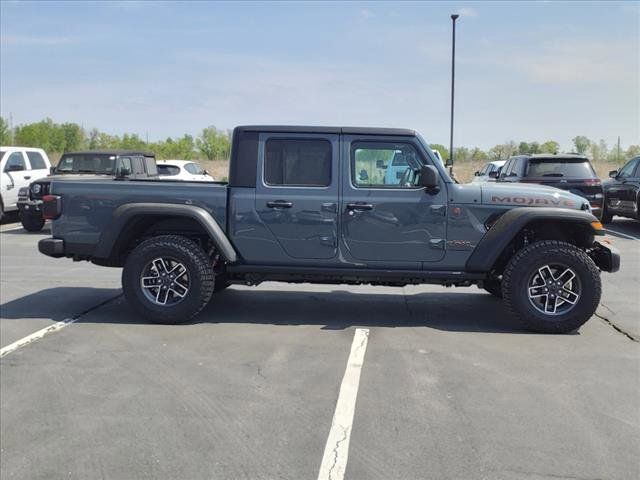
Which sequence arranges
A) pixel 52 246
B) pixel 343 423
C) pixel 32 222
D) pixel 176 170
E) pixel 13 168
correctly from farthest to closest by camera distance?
pixel 176 170 → pixel 13 168 → pixel 32 222 → pixel 52 246 → pixel 343 423

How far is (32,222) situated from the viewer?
1419 cm

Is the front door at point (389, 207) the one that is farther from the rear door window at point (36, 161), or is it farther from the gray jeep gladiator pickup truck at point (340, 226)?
the rear door window at point (36, 161)

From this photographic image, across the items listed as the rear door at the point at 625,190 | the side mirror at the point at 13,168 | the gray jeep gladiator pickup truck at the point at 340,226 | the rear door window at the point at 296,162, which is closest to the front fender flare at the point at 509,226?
the gray jeep gladiator pickup truck at the point at 340,226

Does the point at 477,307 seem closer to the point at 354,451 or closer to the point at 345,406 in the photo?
the point at 345,406

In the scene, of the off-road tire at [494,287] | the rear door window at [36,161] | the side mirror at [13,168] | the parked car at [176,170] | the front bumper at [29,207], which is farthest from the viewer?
the parked car at [176,170]

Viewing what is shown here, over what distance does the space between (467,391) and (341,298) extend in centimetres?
319

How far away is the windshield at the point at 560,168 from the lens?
13.4 m

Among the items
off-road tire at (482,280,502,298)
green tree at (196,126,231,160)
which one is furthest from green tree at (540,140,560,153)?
off-road tire at (482,280,502,298)

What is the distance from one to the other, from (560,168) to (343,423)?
11040 millimetres

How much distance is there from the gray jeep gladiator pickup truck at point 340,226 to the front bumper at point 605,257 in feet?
0.05

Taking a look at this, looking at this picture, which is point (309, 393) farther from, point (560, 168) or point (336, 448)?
point (560, 168)

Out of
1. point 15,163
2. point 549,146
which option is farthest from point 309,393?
point 549,146

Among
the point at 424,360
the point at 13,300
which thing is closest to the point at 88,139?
the point at 13,300

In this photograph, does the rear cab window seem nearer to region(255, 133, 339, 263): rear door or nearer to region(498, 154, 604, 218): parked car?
region(498, 154, 604, 218): parked car
